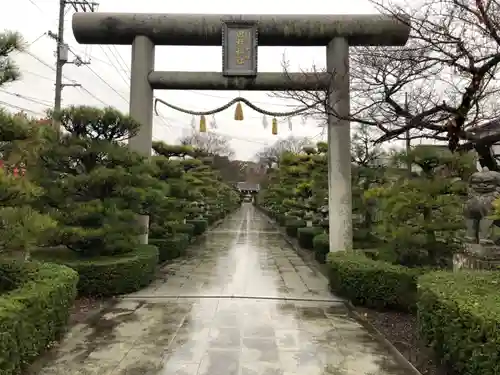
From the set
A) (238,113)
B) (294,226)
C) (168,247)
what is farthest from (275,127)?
(294,226)

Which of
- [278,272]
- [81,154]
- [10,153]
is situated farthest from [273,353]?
[278,272]

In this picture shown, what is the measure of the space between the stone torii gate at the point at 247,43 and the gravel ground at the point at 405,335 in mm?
2853

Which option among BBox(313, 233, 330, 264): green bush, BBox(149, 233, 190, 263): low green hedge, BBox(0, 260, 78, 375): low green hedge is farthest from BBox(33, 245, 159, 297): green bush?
BBox(313, 233, 330, 264): green bush

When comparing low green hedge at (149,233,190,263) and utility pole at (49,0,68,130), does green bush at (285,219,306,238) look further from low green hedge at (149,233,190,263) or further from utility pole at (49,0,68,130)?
utility pole at (49,0,68,130)

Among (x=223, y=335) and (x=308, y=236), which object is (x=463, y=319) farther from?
(x=308, y=236)

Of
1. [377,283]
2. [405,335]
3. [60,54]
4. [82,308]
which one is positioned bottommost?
[405,335]

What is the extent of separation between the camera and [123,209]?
703cm

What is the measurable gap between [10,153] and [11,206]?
544 mm

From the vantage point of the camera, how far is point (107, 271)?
6.62 m

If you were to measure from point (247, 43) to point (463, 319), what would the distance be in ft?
22.7

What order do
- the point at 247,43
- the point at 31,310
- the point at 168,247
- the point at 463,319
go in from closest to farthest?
the point at 463,319
the point at 31,310
the point at 247,43
the point at 168,247

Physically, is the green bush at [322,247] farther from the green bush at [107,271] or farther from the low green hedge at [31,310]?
the low green hedge at [31,310]

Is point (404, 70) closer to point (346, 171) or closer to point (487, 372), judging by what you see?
point (346, 171)

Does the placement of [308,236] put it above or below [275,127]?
below
